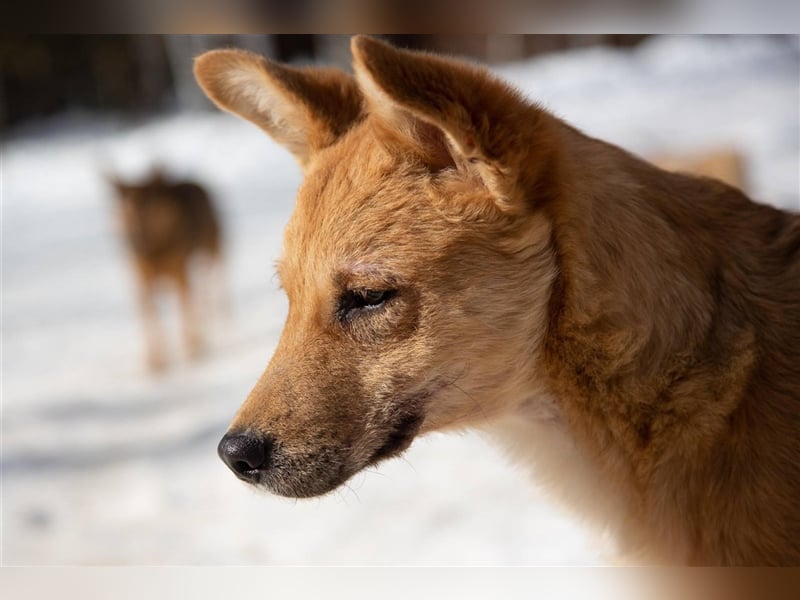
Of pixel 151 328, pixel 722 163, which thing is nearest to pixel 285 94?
pixel 722 163

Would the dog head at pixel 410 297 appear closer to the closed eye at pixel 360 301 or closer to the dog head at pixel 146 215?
the closed eye at pixel 360 301

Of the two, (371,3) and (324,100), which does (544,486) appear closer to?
(324,100)

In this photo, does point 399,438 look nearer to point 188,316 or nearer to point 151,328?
point 151,328

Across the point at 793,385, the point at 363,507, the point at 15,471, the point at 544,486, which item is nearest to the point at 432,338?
the point at 544,486

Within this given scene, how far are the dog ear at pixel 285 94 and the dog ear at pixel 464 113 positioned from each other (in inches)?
13.8

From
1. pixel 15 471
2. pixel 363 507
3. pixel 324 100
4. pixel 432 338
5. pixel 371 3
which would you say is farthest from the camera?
pixel 15 471

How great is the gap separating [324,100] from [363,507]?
2.89m

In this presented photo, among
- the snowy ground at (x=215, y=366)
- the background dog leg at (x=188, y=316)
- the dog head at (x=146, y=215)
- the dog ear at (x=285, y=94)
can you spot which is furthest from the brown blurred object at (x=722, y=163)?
the dog head at (x=146, y=215)

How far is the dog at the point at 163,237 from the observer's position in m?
8.91

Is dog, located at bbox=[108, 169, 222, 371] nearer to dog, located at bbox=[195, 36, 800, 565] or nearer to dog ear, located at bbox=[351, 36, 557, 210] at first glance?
dog, located at bbox=[195, 36, 800, 565]

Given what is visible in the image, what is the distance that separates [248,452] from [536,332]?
2.70 ft

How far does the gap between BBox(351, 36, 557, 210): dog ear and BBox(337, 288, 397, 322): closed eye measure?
1.30ft

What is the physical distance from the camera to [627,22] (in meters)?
2.07

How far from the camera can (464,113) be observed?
221 cm
